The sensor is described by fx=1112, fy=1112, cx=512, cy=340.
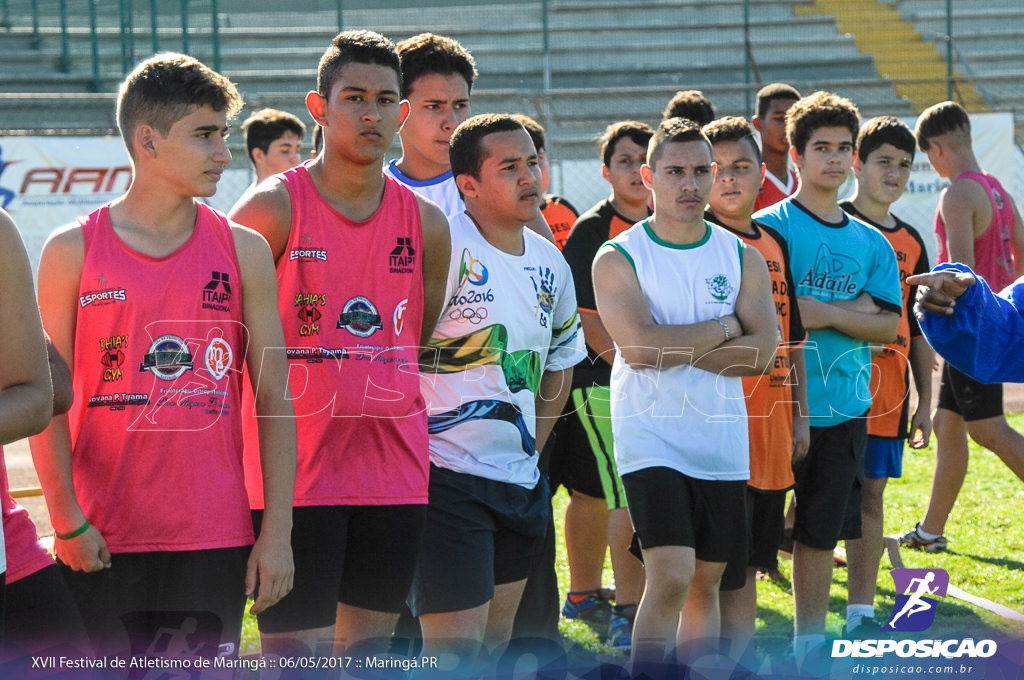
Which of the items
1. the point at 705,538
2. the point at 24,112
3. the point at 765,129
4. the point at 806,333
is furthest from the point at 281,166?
the point at 24,112

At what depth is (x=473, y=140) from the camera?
12.5ft

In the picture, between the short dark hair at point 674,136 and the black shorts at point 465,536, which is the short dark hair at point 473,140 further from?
the black shorts at point 465,536

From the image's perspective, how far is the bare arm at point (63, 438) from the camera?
8.68 feet

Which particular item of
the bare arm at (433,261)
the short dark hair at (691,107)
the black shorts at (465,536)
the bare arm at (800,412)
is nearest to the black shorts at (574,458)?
the bare arm at (800,412)

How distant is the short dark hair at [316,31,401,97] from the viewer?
132 inches

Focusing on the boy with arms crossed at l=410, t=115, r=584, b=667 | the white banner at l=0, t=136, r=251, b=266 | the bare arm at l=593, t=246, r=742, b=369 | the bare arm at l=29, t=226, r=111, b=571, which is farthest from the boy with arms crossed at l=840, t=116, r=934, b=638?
the white banner at l=0, t=136, r=251, b=266

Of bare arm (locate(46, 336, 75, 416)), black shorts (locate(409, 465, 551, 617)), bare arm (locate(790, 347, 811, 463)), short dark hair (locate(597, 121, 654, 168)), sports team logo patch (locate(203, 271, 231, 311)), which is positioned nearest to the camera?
bare arm (locate(46, 336, 75, 416))

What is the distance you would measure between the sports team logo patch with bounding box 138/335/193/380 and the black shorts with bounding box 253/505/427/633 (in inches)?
20.9

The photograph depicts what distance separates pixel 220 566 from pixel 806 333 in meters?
2.78

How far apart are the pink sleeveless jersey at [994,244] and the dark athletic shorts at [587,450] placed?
2.41 meters

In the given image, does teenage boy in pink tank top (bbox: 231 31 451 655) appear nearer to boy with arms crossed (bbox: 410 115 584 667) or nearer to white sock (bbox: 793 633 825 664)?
boy with arms crossed (bbox: 410 115 584 667)

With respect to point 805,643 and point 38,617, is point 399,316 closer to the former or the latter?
point 38,617

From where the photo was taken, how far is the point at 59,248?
8.93 ft

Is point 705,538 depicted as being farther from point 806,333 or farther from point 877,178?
point 877,178
